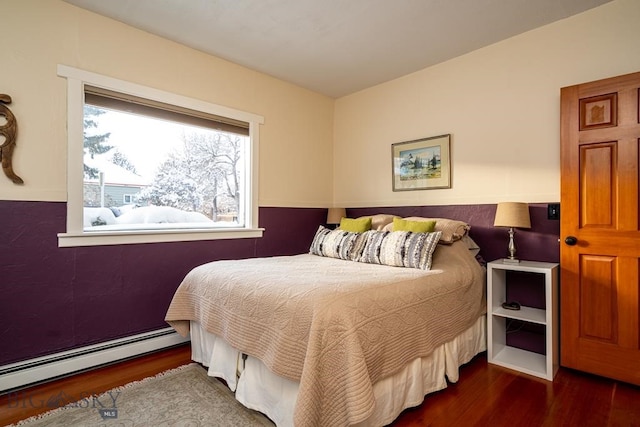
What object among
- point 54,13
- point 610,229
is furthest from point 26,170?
point 610,229

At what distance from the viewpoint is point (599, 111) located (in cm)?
218

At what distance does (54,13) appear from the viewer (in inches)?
88.7

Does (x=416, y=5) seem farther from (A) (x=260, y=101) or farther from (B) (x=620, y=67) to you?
(A) (x=260, y=101)

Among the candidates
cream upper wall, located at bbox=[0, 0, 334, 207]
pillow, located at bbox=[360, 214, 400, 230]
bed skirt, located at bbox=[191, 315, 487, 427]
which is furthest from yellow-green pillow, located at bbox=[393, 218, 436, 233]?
cream upper wall, located at bbox=[0, 0, 334, 207]

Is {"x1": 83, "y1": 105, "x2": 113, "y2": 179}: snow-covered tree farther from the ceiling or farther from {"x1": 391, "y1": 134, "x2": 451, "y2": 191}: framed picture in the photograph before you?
{"x1": 391, "y1": 134, "x2": 451, "y2": 191}: framed picture

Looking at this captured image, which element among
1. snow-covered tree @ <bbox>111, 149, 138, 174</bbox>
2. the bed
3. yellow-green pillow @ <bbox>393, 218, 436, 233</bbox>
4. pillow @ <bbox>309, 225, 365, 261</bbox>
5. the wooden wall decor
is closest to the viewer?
the bed

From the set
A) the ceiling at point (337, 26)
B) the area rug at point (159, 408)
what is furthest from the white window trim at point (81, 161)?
the area rug at point (159, 408)

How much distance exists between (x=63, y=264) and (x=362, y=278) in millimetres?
2051

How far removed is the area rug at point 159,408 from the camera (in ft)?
5.75

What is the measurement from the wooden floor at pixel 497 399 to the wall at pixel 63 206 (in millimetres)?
309

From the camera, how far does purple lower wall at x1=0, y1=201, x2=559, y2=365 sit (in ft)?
6.95

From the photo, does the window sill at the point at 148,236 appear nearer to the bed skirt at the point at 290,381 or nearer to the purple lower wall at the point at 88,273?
the purple lower wall at the point at 88,273

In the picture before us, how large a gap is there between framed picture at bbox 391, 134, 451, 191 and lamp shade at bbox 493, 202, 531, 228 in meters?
0.71

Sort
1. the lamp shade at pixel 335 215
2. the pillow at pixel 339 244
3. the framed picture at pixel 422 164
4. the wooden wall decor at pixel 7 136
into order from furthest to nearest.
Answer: the lamp shade at pixel 335 215
the framed picture at pixel 422 164
the pillow at pixel 339 244
the wooden wall decor at pixel 7 136
